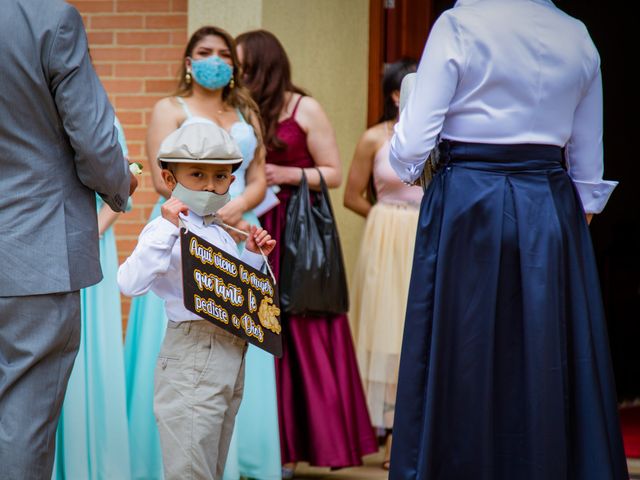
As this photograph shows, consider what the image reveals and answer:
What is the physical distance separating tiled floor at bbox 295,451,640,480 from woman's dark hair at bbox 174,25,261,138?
5.71 feet

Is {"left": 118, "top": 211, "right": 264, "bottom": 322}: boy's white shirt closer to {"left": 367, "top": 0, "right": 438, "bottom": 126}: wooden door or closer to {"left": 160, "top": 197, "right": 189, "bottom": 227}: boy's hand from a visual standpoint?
{"left": 160, "top": 197, "right": 189, "bottom": 227}: boy's hand

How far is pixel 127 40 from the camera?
6.54 metres

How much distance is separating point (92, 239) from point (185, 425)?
2.13ft

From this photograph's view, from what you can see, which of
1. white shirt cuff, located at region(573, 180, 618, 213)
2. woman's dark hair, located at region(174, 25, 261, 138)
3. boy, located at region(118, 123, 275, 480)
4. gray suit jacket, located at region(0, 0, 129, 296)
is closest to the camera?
gray suit jacket, located at region(0, 0, 129, 296)

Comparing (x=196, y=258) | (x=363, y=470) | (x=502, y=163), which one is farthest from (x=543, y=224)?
(x=363, y=470)

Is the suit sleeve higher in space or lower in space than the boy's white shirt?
higher

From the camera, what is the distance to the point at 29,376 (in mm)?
3549

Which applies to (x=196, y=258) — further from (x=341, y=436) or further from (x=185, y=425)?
(x=341, y=436)

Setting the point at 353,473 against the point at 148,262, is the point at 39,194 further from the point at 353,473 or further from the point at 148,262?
the point at 353,473

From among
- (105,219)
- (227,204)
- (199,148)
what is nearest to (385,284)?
(227,204)

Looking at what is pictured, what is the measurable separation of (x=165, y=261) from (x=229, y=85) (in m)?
1.66

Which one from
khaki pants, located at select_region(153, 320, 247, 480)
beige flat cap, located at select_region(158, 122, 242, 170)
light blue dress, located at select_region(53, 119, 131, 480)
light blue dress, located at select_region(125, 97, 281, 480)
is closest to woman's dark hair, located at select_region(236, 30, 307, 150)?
light blue dress, located at select_region(125, 97, 281, 480)

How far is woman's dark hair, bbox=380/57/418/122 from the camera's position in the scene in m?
6.13

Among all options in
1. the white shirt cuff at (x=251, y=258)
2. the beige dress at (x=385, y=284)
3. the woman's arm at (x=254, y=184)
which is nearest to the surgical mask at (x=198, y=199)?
the white shirt cuff at (x=251, y=258)
